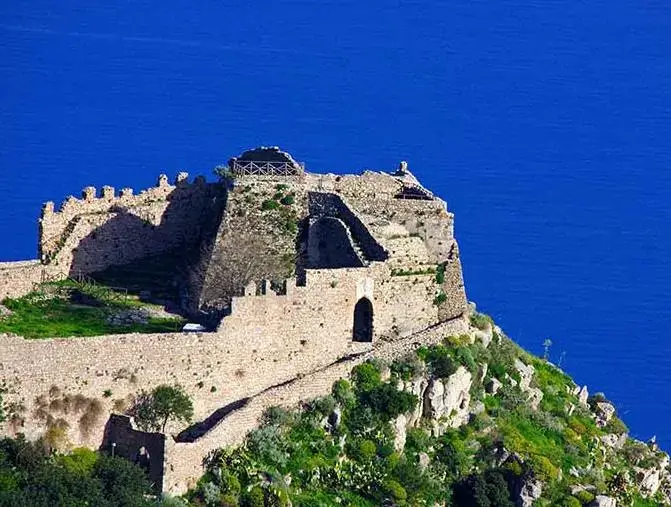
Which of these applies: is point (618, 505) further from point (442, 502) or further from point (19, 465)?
point (19, 465)

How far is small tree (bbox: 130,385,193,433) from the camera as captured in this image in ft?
185

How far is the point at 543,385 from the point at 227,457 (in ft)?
51.7

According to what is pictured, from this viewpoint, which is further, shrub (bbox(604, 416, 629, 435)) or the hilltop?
shrub (bbox(604, 416, 629, 435))

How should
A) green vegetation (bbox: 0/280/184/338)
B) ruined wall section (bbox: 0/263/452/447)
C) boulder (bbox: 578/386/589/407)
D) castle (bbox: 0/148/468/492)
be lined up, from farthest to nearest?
1. boulder (bbox: 578/386/589/407)
2. green vegetation (bbox: 0/280/184/338)
3. castle (bbox: 0/148/468/492)
4. ruined wall section (bbox: 0/263/452/447)

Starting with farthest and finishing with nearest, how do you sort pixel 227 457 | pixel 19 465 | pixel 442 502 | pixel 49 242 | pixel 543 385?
pixel 543 385
pixel 49 242
pixel 442 502
pixel 227 457
pixel 19 465

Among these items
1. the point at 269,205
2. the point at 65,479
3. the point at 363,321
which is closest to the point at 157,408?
the point at 65,479

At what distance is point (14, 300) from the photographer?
62.2 metres

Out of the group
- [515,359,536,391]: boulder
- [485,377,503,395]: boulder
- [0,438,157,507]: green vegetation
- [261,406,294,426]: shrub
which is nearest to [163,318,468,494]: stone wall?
[261,406,294,426]: shrub

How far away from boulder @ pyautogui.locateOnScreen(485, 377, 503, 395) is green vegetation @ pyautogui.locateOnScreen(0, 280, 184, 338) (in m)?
9.75

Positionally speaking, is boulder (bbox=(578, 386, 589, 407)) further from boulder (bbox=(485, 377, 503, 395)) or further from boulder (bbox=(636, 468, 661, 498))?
boulder (bbox=(485, 377, 503, 395))

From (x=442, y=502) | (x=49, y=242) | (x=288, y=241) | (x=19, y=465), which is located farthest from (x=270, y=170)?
(x=19, y=465)

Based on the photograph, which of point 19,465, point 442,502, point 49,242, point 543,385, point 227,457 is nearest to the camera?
point 19,465

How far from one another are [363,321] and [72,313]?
332 inches

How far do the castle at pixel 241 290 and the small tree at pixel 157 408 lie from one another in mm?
283
